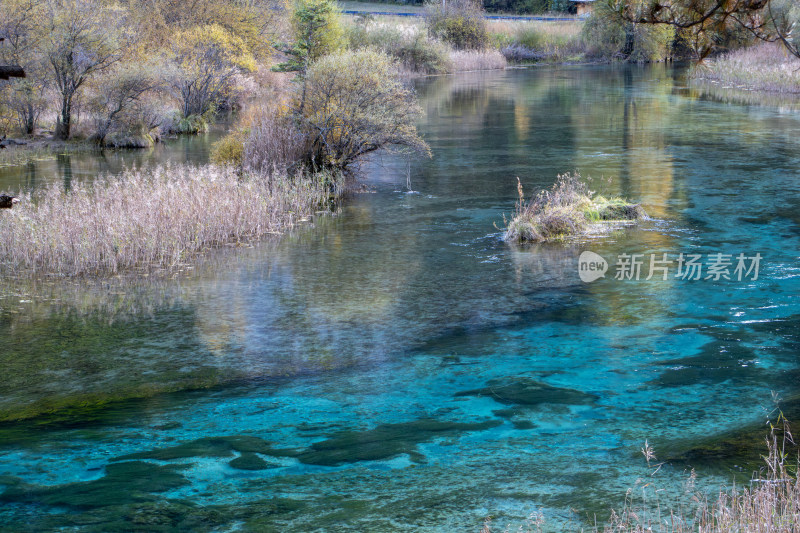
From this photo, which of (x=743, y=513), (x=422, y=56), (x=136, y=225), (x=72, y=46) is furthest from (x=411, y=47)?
(x=743, y=513)

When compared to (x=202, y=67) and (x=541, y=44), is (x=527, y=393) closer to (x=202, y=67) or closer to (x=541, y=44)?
(x=202, y=67)

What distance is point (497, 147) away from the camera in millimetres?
25828

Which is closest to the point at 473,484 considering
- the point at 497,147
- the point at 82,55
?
the point at 497,147

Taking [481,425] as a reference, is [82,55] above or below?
above

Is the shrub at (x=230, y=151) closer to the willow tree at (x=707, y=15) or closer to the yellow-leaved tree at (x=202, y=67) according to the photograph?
the yellow-leaved tree at (x=202, y=67)

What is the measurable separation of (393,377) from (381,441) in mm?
1597

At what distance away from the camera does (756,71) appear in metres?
41.3

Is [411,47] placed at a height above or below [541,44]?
below

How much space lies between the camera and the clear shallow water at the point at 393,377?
6770 millimetres

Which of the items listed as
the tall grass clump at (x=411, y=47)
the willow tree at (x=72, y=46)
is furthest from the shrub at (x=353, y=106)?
the tall grass clump at (x=411, y=47)

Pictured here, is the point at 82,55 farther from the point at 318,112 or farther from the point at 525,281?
the point at 525,281

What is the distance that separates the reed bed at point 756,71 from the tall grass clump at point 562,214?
21656 millimetres

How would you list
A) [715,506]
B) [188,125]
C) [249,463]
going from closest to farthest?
[715,506] < [249,463] < [188,125]

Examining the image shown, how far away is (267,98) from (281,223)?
23.9 meters
